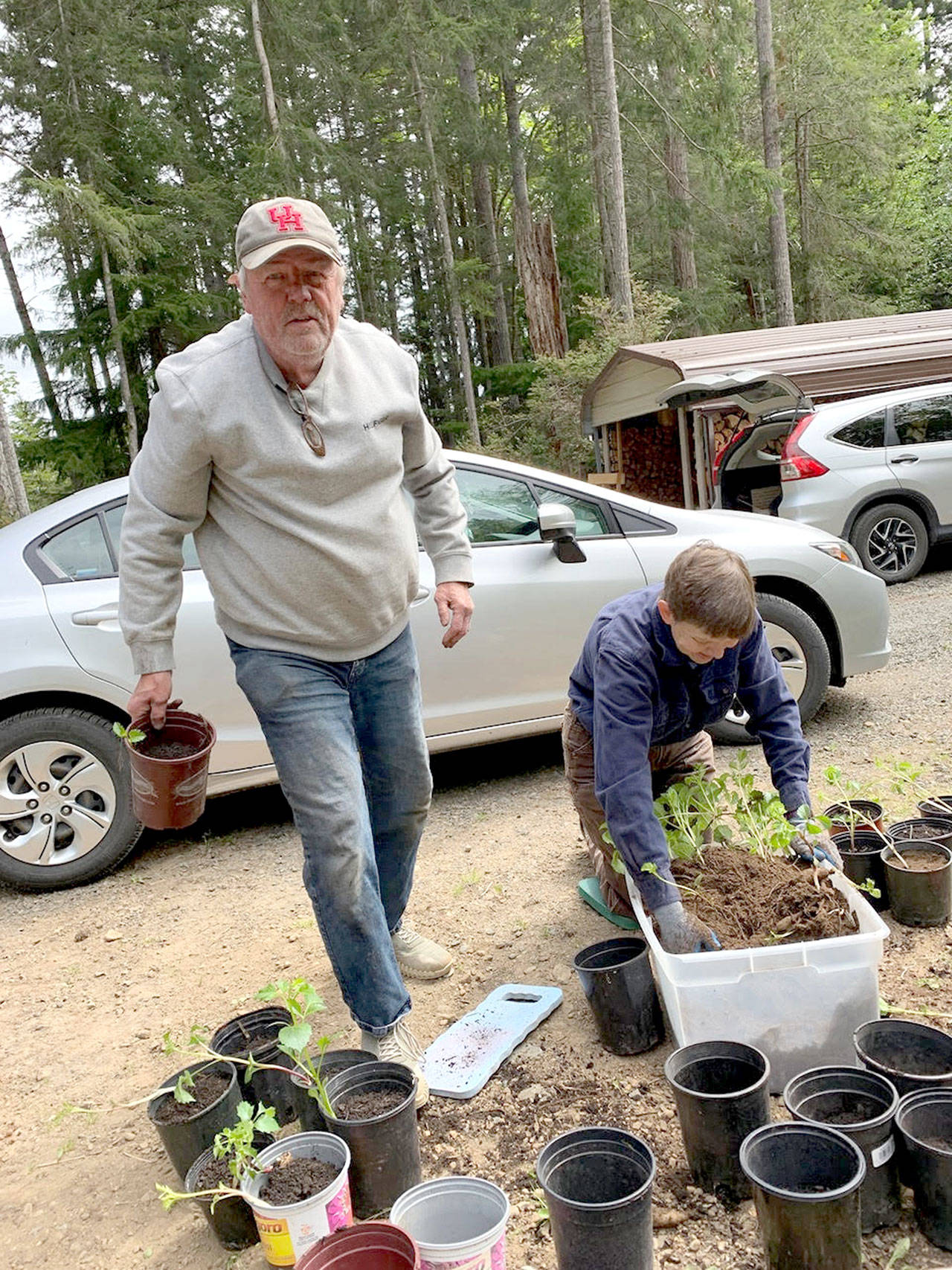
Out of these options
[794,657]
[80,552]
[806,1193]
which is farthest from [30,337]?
[806,1193]

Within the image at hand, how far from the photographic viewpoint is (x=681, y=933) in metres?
2.41

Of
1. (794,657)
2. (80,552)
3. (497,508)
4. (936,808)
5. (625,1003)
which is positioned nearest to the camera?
(625,1003)

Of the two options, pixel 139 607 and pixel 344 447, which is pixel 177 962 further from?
pixel 344 447

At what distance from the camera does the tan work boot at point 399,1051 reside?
2.42m

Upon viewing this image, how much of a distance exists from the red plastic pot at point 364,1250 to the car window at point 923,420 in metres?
9.23

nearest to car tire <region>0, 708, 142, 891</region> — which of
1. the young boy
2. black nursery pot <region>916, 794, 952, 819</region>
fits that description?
the young boy

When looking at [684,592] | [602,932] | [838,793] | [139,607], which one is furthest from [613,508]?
[139,607]

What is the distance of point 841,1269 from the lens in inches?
68.3

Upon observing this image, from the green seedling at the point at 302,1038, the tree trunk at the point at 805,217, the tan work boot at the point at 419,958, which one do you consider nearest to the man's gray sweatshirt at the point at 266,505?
the green seedling at the point at 302,1038

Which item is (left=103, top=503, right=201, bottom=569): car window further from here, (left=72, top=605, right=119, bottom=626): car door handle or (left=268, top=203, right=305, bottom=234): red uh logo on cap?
(left=268, top=203, right=305, bottom=234): red uh logo on cap

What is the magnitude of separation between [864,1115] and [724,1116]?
0.29 m

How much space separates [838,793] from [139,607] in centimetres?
305

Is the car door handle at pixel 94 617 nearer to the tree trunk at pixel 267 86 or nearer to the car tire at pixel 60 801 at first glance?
the car tire at pixel 60 801

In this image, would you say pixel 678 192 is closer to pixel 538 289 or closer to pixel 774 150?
pixel 774 150
